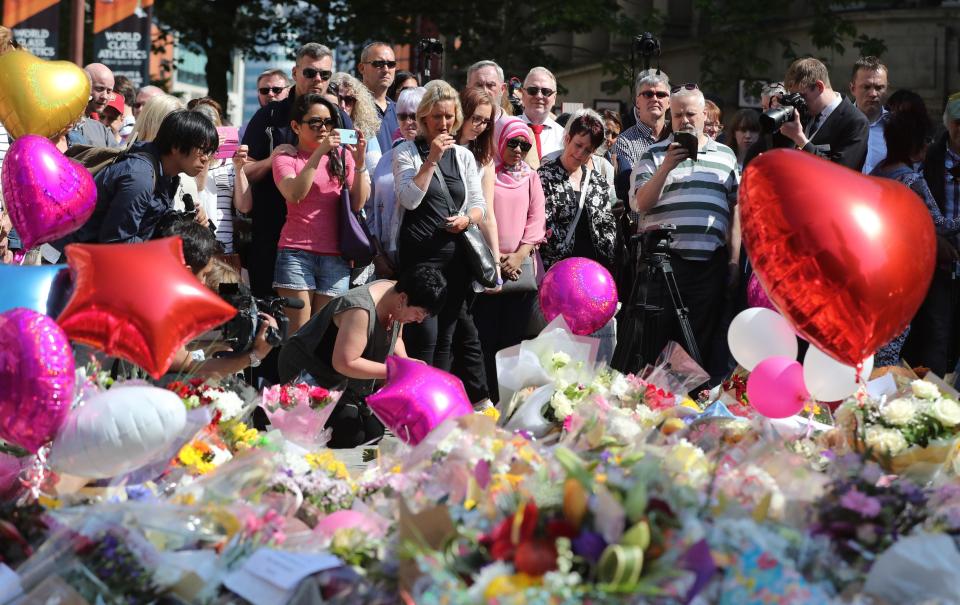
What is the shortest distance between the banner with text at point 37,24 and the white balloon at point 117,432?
11.5 m

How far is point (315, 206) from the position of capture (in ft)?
20.4

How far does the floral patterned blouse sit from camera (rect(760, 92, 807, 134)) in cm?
101

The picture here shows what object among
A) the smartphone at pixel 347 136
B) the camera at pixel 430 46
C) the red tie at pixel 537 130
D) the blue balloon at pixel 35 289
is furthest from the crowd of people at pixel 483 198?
the blue balloon at pixel 35 289

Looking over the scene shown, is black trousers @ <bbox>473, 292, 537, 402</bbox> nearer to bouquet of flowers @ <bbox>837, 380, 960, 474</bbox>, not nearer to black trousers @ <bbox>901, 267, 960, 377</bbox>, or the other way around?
black trousers @ <bbox>901, 267, 960, 377</bbox>

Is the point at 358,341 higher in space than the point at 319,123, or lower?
lower

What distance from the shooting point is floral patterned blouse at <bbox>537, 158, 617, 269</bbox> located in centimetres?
692

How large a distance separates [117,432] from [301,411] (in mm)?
1230

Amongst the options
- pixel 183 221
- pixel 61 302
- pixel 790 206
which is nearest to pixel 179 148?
pixel 183 221

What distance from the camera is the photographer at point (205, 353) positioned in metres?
4.40

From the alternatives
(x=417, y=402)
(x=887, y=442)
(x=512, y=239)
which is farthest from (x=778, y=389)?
(x=512, y=239)

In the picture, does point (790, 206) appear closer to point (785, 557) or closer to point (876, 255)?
point (876, 255)

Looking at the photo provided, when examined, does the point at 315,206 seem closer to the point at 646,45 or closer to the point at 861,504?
the point at 646,45

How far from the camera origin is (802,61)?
698 centimetres

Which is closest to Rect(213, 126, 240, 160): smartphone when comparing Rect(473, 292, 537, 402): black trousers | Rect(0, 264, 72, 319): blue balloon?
Rect(473, 292, 537, 402): black trousers
